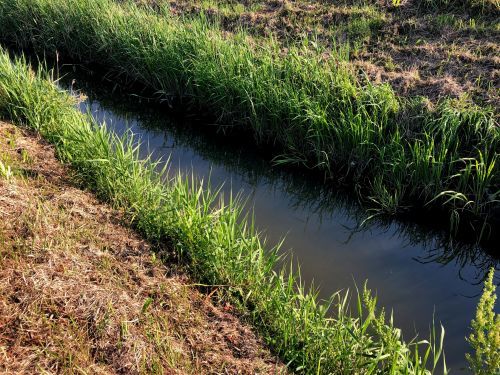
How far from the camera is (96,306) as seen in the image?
3189 millimetres

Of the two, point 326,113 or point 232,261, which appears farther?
point 326,113

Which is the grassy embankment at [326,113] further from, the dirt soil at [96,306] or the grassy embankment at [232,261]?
the dirt soil at [96,306]

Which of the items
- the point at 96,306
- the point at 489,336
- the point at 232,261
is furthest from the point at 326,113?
the point at 489,336

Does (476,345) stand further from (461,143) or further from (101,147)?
(101,147)

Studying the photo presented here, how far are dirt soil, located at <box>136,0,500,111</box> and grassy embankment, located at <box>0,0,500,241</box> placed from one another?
0.36m

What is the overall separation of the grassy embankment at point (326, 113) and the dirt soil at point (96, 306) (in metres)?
2.44

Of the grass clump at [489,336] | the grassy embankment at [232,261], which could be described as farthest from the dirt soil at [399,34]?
the grass clump at [489,336]

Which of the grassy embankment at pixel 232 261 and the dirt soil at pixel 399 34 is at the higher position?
the dirt soil at pixel 399 34

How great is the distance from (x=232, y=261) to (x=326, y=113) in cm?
249

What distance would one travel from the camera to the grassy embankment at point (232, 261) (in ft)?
10.1

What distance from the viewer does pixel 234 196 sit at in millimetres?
5512

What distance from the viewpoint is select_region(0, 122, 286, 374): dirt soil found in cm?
294

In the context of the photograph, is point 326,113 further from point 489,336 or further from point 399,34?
point 489,336

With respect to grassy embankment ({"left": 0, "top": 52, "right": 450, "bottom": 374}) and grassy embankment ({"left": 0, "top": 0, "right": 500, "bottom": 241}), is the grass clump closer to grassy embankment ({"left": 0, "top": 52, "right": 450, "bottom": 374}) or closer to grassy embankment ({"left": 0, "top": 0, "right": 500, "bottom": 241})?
grassy embankment ({"left": 0, "top": 52, "right": 450, "bottom": 374})
